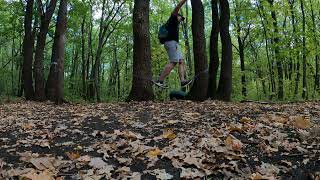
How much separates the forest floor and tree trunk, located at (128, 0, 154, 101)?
14.4ft

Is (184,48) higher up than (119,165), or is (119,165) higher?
(184,48)

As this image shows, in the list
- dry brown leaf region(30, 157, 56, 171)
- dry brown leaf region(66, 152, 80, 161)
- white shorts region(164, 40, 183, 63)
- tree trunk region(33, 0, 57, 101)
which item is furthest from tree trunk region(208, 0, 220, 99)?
dry brown leaf region(30, 157, 56, 171)

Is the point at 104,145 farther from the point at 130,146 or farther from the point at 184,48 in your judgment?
the point at 184,48

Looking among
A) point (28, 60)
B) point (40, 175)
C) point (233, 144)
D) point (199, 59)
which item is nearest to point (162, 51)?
point (28, 60)

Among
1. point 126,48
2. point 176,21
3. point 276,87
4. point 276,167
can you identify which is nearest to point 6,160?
point 276,167

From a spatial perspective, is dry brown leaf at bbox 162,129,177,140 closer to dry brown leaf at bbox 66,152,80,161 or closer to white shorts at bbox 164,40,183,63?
dry brown leaf at bbox 66,152,80,161

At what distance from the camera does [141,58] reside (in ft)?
34.2

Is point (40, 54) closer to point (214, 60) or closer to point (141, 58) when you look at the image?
point (214, 60)

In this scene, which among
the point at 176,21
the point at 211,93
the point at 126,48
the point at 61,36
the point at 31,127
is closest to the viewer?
the point at 31,127

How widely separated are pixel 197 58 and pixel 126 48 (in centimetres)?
3468

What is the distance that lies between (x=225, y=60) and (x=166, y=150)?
9.57m

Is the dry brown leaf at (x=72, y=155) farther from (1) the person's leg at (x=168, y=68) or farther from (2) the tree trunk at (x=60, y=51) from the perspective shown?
(2) the tree trunk at (x=60, y=51)

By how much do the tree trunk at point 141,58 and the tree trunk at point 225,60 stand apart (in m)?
3.19

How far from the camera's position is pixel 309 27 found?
2595 centimetres
